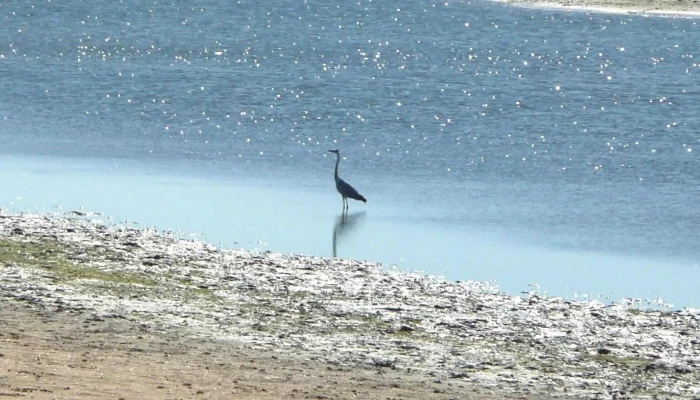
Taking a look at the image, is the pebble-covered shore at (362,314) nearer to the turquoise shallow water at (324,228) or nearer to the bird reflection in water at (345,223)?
the turquoise shallow water at (324,228)

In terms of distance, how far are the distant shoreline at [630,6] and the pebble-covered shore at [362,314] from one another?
91.2 ft

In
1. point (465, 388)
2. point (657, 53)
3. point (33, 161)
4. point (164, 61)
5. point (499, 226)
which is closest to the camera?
point (465, 388)

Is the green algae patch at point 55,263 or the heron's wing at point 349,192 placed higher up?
the heron's wing at point 349,192

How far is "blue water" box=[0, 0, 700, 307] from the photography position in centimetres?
1658

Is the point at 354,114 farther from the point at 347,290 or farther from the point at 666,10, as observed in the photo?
the point at 666,10

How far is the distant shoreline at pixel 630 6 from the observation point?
40625 mm

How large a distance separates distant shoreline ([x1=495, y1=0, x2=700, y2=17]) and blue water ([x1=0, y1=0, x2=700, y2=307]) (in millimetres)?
945

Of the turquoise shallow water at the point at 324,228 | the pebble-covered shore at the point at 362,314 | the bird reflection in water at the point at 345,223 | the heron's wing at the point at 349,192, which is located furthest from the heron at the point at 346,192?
the pebble-covered shore at the point at 362,314

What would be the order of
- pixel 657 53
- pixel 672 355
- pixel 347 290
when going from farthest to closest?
pixel 657 53 < pixel 347 290 < pixel 672 355

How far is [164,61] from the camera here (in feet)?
106

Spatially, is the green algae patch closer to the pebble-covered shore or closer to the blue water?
the pebble-covered shore

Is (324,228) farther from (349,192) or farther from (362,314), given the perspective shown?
(362,314)

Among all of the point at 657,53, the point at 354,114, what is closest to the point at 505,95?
the point at 354,114

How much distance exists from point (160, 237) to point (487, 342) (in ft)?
16.7
